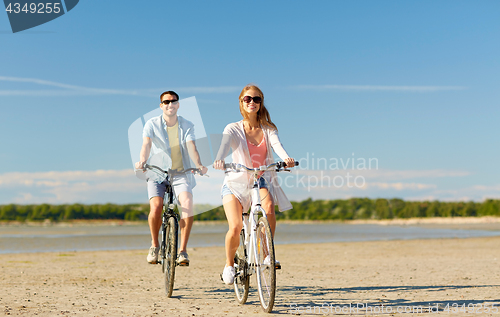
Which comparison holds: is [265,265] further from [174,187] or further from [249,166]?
[174,187]

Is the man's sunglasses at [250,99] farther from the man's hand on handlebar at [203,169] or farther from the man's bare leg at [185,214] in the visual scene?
the man's bare leg at [185,214]

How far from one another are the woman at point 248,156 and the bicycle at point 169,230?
905 millimetres

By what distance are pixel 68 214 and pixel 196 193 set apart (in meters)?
60.0

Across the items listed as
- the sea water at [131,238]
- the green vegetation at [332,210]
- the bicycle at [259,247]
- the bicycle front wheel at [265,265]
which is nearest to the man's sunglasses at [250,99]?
the bicycle at [259,247]

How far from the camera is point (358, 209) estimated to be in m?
83.1

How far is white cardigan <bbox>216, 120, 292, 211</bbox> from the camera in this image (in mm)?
5410

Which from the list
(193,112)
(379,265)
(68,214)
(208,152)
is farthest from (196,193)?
(68,214)

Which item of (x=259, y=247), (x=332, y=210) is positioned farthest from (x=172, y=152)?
(x=332, y=210)

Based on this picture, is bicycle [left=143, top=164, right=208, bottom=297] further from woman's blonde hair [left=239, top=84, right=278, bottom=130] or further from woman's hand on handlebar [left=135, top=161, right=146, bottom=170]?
woman's blonde hair [left=239, top=84, right=278, bottom=130]

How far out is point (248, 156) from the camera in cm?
548

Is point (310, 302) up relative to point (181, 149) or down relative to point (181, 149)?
down

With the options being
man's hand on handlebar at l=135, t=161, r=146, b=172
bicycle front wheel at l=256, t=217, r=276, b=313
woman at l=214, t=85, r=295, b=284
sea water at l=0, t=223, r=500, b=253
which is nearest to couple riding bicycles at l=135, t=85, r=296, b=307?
woman at l=214, t=85, r=295, b=284

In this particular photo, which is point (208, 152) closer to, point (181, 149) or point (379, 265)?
point (181, 149)

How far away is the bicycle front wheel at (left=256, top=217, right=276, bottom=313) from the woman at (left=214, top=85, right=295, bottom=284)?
1.04ft
